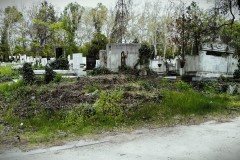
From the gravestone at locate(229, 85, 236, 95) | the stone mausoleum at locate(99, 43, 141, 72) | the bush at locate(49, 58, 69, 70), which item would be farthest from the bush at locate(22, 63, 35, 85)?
the gravestone at locate(229, 85, 236, 95)

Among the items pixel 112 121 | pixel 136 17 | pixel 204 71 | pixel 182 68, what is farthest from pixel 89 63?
pixel 136 17

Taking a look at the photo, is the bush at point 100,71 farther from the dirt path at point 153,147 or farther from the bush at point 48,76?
the dirt path at point 153,147

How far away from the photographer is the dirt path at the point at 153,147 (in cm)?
424

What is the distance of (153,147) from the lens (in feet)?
15.4

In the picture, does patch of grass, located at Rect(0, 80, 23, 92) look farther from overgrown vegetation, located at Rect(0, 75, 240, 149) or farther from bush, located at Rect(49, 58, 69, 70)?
bush, located at Rect(49, 58, 69, 70)

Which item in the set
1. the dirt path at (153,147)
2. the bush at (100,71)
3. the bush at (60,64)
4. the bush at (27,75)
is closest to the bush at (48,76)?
the bush at (27,75)

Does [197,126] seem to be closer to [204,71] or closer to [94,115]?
[94,115]

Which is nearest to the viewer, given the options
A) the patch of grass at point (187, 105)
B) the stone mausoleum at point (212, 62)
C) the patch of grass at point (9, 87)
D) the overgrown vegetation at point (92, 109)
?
the overgrown vegetation at point (92, 109)

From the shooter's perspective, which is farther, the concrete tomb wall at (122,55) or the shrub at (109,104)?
the concrete tomb wall at (122,55)

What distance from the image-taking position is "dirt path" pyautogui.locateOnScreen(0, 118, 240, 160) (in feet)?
13.9

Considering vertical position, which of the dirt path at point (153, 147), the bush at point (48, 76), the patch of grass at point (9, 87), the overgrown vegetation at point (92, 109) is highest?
the bush at point (48, 76)

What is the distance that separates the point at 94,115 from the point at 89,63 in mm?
12189

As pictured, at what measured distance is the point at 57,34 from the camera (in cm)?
2583

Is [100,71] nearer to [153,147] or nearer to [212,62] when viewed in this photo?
[212,62]
